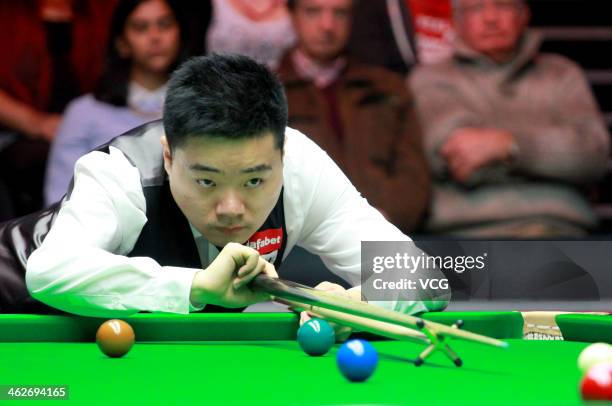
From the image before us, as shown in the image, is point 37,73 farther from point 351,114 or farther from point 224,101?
point 224,101

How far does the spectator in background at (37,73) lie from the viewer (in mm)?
6668

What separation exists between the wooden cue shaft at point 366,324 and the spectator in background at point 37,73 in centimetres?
436

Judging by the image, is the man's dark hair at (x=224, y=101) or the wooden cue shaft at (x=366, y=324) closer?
the wooden cue shaft at (x=366, y=324)

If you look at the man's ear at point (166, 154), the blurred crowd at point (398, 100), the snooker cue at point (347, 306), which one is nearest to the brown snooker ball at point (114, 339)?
the snooker cue at point (347, 306)

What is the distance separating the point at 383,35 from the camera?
22.8 ft

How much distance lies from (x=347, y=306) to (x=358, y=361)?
1.12ft

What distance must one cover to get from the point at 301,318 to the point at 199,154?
0.47m

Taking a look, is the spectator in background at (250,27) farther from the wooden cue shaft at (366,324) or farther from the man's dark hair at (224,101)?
the wooden cue shaft at (366,324)

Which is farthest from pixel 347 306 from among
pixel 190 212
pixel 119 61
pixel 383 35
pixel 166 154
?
pixel 383 35

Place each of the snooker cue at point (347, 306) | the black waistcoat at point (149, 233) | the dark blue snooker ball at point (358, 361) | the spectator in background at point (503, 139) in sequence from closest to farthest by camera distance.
→ the dark blue snooker ball at point (358, 361) < the snooker cue at point (347, 306) < the black waistcoat at point (149, 233) < the spectator in background at point (503, 139)

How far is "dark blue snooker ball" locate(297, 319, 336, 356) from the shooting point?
2385 mm

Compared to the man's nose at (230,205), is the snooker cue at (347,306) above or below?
below

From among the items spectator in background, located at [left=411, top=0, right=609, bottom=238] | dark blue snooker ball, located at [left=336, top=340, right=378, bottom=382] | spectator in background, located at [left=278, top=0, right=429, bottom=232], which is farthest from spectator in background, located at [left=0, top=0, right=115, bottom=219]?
dark blue snooker ball, located at [left=336, top=340, right=378, bottom=382]

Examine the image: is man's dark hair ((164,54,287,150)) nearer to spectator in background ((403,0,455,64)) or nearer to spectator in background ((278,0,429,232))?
spectator in background ((278,0,429,232))
